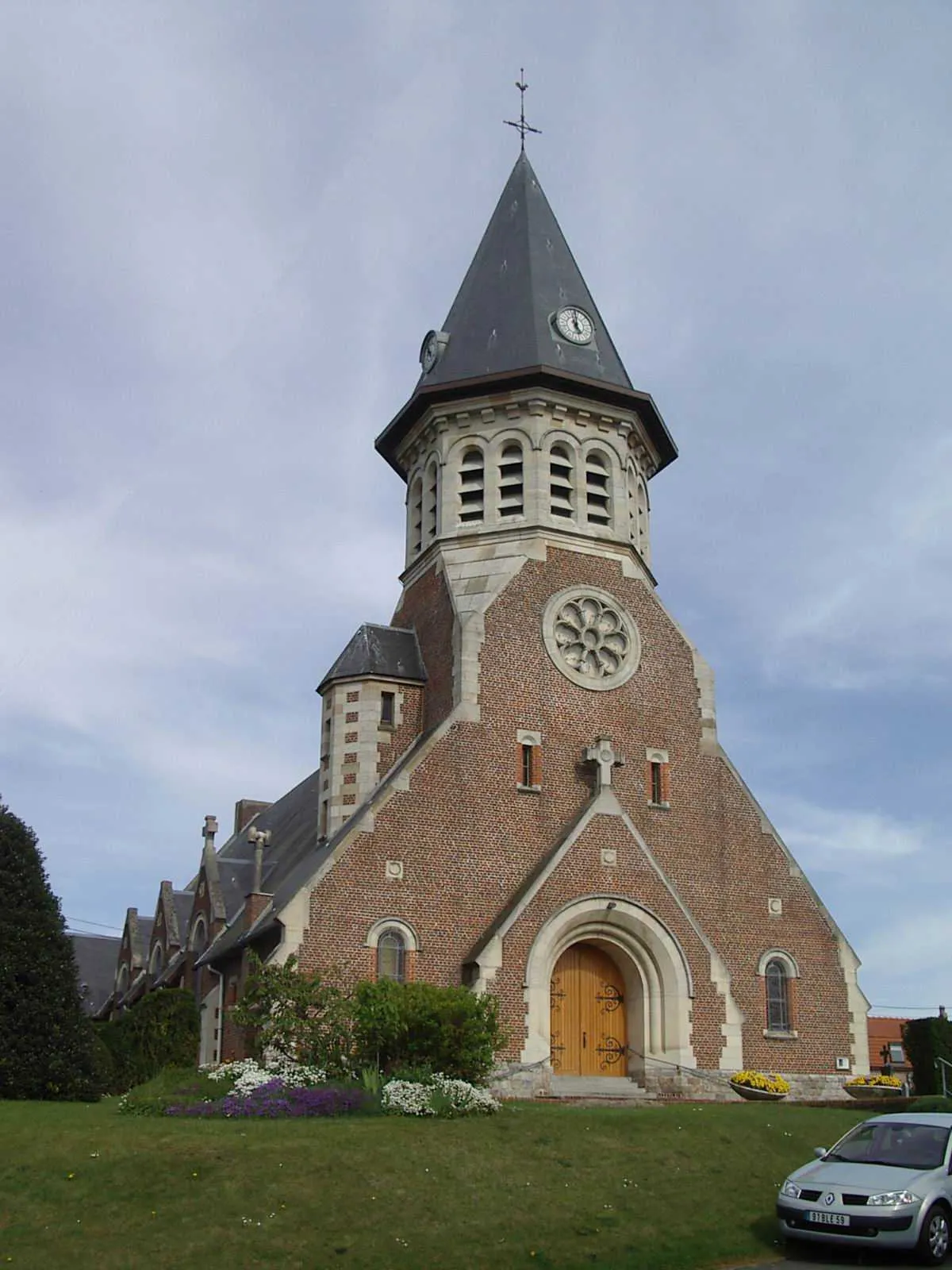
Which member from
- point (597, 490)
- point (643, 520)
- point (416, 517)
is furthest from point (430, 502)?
point (643, 520)

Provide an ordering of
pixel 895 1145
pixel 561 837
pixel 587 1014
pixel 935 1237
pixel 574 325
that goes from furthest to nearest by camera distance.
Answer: pixel 574 325, pixel 561 837, pixel 587 1014, pixel 895 1145, pixel 935 1237

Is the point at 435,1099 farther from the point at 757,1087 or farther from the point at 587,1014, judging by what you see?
the point at 757,1087

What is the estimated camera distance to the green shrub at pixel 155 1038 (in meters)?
28.0

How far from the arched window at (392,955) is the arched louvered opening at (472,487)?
1060 centimetres

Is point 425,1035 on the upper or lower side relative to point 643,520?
lower

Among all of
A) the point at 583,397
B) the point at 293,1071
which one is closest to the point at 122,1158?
the point at 293,1071

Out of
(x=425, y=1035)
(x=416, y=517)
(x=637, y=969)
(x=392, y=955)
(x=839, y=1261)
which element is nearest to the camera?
(x=839, y=1261)

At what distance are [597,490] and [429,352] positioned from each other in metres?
6.41

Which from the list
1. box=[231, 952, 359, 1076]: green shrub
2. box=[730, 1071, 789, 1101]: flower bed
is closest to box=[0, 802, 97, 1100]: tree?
box=[231, 952, 359, 1076]: green shrub

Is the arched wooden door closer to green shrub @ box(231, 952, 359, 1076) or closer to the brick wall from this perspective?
the brick wall

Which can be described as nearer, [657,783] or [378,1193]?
[378,1193]

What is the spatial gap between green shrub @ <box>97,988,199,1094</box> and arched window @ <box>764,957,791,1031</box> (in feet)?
40.5

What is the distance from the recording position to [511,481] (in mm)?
31344

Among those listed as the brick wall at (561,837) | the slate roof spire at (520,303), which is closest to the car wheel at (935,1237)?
the brick wall at (561,837)
